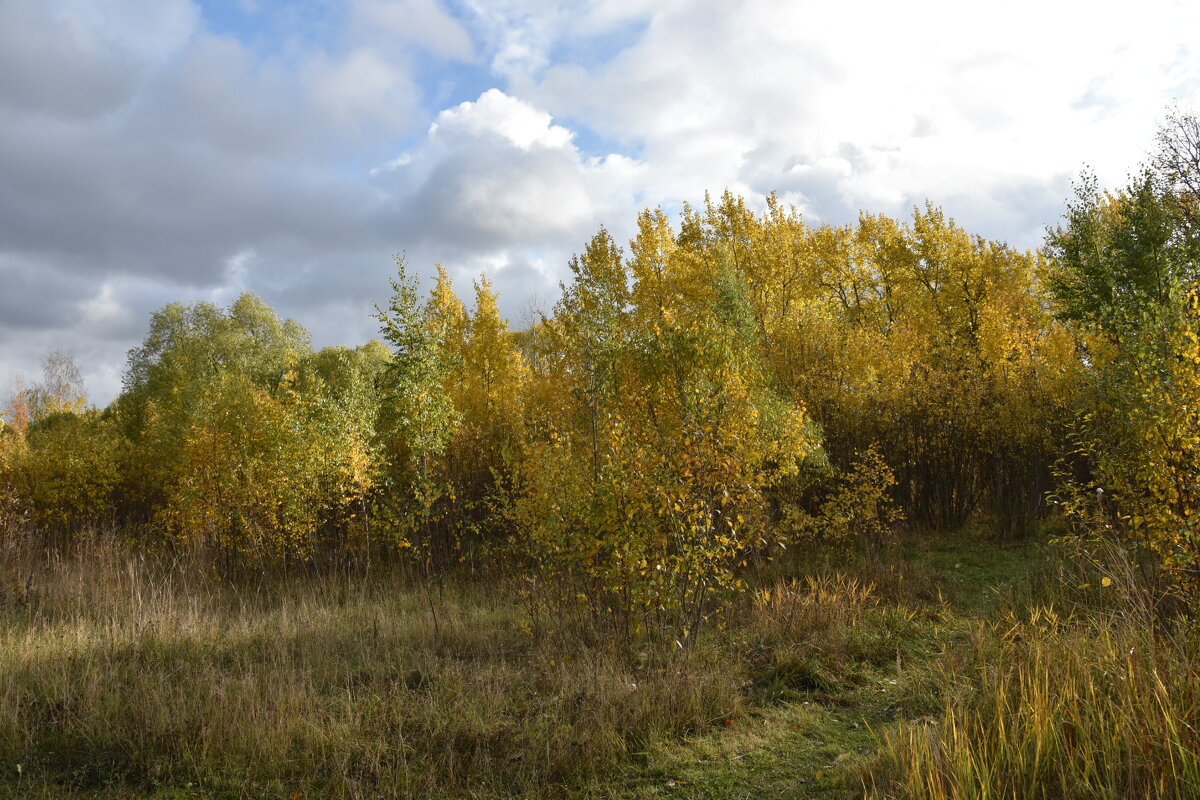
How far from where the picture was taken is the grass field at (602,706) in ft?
12.5

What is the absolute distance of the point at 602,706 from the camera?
5090mm

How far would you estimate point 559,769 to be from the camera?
4.59 metres

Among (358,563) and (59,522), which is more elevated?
(59,522)

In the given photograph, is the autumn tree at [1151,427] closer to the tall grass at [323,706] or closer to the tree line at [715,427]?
the tree line at [715,427]

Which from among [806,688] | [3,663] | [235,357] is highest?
[235,357]

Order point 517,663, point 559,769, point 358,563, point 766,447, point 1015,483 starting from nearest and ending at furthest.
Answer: point 559,769 < point 517,663 < point 766,447 < point 358,563 < point 1015,483

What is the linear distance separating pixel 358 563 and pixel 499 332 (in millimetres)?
12139

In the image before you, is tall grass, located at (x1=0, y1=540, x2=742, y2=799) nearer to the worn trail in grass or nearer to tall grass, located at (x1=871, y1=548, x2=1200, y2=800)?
the worn trail in grass

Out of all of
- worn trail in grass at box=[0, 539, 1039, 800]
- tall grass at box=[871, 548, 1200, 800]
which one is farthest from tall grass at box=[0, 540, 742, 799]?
tall grass at box=[871, 548, 1200, 800]

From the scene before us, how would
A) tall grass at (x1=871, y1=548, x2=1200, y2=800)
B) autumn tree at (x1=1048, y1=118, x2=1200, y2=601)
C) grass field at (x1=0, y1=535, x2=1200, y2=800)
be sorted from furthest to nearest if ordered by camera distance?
autumn tree at (x1=1048, y1=118, x2=1200, y2=601) → grass field at (x1=0, y1=535, x2=1200, y2=800) → tall grass at (x1=871, y1=548, x2=1200, y2=800)

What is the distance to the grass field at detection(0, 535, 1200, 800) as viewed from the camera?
3.81 meters

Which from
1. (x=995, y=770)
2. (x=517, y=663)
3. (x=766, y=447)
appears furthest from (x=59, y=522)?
(x=995, y=770)

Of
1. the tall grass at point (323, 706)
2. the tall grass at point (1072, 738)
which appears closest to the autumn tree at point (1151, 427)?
the tall grass at point (1072, 738)

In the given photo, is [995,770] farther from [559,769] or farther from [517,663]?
[517,663]
